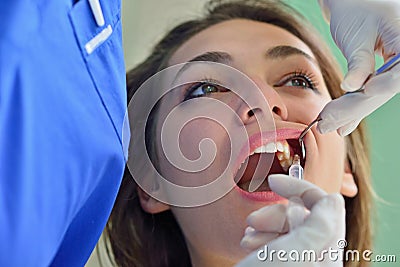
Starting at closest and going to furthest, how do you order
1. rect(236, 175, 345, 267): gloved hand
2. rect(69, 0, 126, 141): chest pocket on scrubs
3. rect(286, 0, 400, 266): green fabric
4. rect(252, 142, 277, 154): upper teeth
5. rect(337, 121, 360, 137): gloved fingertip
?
rect(236, 175, 345, 267): gloved hand → rect(69, 0, 126, 141): chest pocket on scrubs → rect(337, 121, 360, 137): gloved fingertip → rect(252, 142, 277, 154): upper teeth → rect(286, 0, 400, 266): green fabric

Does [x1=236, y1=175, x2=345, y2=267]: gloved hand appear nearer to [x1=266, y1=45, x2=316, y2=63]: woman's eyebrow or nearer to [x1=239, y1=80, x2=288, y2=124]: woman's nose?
[x1=239, y1=80, x2=288, y2=124]: woman's nose

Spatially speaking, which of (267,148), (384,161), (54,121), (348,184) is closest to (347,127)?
(267,148)

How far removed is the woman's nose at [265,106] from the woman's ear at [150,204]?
0.28 m

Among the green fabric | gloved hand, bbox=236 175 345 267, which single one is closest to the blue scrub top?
gloved hand, bbox=236 175 345 267

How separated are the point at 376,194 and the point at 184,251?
480 mm

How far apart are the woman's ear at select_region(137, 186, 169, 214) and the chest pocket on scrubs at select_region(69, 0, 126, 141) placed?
43 centimetres

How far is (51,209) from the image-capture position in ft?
2.66

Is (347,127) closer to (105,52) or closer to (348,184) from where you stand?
(348,184)

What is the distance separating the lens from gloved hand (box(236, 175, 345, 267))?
2.32ft

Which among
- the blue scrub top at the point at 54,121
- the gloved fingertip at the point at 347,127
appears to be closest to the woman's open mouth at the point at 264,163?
the gloved fingertip at the point at 347,127

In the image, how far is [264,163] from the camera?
1230mm

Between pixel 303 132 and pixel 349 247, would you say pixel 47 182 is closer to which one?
pixel 303 132

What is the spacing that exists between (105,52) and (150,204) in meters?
0.52

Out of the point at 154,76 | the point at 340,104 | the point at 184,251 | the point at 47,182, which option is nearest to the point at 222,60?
the point at 154,76
